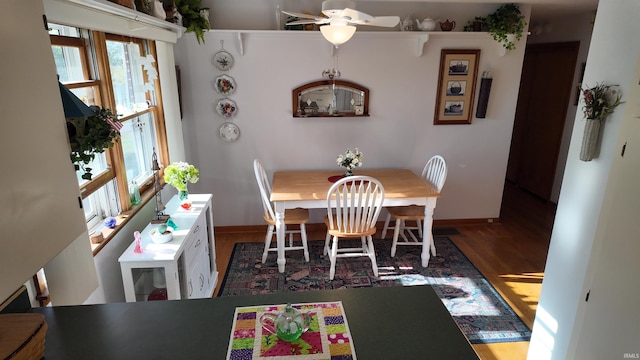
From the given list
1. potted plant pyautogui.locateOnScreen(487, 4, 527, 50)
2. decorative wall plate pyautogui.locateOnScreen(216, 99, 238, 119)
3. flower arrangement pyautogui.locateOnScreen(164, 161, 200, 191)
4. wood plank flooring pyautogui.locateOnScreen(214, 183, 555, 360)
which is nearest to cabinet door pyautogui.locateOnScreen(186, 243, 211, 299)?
wood plank flooring pyautogui.locateOnScreen(214, 183, 555, 360)

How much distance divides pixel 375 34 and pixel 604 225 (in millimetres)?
2613

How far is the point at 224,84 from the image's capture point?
3689 mm

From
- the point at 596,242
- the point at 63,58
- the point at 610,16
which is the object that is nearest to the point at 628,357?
the point at 596,242

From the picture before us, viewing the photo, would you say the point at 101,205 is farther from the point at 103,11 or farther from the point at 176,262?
the point at 103,11

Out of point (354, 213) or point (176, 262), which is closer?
point (176, 262)

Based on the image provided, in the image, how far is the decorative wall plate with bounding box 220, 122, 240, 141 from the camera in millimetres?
3818

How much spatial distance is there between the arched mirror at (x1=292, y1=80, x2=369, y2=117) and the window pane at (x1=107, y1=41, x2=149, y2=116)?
1500 mm

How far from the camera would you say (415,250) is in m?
3.78

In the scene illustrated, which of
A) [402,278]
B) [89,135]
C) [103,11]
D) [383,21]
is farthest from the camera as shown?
Answer: [402,278]

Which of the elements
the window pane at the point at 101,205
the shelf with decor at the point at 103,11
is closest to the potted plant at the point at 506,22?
the shelf with decor at the point at 103,11

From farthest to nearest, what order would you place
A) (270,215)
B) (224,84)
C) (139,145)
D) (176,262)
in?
(224,84), (270,215), (139,145), (176,262)

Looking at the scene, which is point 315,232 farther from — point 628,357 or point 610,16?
point 610,16

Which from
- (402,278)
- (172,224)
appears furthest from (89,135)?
(402,278)

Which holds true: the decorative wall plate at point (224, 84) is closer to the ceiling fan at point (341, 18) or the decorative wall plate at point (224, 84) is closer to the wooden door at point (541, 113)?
the ceiling fan at point (341, 18)
